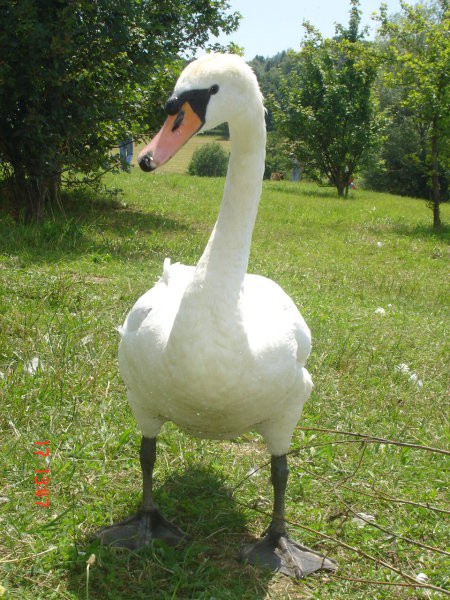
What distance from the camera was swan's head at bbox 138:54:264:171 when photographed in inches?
83.8

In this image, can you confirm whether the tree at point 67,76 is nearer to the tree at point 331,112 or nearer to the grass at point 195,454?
the grass at point 195,454

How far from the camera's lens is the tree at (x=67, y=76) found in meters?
6.88

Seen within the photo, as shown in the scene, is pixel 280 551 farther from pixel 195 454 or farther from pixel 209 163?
pixel 209 163

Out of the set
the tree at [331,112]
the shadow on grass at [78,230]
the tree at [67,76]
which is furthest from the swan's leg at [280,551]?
the tree at [331,112]

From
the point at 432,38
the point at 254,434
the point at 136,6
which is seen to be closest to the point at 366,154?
the point at 432,38

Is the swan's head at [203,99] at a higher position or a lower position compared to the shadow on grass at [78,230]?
higher

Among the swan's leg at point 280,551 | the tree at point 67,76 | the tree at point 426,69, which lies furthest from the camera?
the tree at point 426,69

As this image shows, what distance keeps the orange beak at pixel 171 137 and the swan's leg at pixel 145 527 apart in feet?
4.47

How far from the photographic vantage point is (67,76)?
754 centimetres

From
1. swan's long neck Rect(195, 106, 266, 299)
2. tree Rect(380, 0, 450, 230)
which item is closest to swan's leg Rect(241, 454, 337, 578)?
swan's long neck Rect(195, 106, 266, 299)

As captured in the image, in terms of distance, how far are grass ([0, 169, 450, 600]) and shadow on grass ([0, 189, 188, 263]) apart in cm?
4

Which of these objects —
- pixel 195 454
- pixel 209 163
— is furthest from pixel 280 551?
pixel 209 163

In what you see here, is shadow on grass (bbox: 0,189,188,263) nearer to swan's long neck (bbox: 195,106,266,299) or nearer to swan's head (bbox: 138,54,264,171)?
swan's long neck (bbox: 195,106,266,299)

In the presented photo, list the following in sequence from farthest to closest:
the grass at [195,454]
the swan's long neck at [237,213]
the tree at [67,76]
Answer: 1. the tree at [67,76]
2. the grass at [195,454]
3. the swan's long neck at [237,213]
